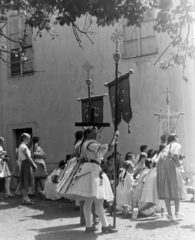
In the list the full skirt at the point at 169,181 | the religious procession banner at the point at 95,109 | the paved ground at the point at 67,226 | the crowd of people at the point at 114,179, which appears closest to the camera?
the paved ground at the point at 67,226

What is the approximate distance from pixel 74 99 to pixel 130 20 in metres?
7.18

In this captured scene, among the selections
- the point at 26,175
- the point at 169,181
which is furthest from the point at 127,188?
the point at 26,175

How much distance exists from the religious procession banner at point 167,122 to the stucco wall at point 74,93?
27 centimetres

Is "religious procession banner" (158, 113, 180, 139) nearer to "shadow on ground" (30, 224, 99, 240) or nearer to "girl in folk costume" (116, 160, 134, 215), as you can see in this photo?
"girl in folk costume" (116, 160, 134, 215)

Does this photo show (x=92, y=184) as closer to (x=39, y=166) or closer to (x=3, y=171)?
(x=39, y=166)

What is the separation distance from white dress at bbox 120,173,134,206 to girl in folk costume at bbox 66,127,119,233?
1855 millimetres

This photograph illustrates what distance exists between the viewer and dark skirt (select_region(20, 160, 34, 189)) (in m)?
10.2

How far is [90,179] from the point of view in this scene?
6598 millimetres

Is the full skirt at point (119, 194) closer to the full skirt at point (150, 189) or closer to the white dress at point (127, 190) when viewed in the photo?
the white dress at point (127, 190)

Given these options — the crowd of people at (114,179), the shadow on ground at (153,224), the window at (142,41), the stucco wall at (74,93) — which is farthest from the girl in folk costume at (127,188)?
the window at (142,41)

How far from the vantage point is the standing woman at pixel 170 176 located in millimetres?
7418

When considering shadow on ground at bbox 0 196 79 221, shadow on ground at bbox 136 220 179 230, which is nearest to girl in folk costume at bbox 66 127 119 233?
shadow on ground at bbox 136 220 179 230

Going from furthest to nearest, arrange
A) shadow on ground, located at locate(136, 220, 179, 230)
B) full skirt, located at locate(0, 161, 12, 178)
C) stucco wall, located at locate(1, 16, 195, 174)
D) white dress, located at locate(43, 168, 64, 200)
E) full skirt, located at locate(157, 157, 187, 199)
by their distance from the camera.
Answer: stucco wall, located at locate(1, 16, 195, 174), full skirt, located at locate(0, 161, 12, 178), white dress, located at locate(43, 168, 64, 200), full skirt, located at locate(157, 157, 187, 199), shadow on ground, located at locate(136, 220, 179, 230)

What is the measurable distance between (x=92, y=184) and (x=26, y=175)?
413cm
